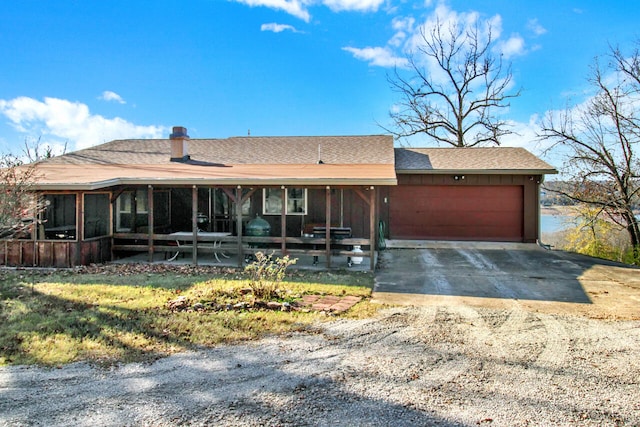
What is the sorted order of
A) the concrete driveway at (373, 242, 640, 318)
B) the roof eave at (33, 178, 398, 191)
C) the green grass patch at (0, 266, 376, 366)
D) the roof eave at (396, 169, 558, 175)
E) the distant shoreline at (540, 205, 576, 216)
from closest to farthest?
the green grass patch at (0, 266, 376, 366), the concrete driveway at (373, 242, 640, 318), the roof eave at (33, 178, 398, 191), the roof eave at (396, 169, 558, 175), the distant shoreline at (540, 205, 576, 216)

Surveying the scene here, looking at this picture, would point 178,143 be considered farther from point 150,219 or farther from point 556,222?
point 556,222

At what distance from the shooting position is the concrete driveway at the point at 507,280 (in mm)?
6879

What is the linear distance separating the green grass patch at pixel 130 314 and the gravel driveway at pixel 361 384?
0.41m

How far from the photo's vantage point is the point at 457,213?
1434cm

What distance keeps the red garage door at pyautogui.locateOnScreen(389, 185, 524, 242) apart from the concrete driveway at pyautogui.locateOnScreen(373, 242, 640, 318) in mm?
1565

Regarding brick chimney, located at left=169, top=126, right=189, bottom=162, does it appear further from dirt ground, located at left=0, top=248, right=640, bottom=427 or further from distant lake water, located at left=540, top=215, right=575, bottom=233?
distant lake water, located at left=540, top=215, right=575, bottom=233

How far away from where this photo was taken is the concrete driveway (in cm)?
688

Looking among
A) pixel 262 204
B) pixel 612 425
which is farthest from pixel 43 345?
pixel 262 204

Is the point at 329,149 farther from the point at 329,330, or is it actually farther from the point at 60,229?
the point at 329,330

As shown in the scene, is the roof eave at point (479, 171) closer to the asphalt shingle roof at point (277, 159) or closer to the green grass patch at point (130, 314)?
the asphalt shingle roof at point (277, 159)

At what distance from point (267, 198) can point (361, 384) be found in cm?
966

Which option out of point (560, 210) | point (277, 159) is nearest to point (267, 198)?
point (277, 159)

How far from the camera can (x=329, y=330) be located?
5.24 metres

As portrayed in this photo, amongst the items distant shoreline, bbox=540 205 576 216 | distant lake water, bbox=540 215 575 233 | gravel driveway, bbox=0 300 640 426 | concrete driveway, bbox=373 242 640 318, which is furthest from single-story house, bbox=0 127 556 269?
gravel driveway, bbox=0 300 640 426
